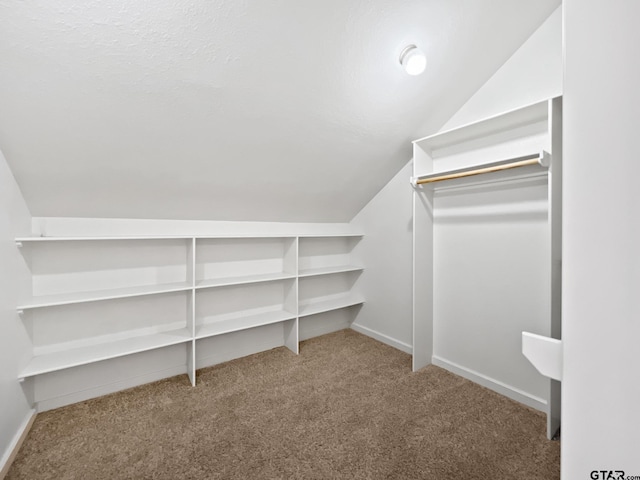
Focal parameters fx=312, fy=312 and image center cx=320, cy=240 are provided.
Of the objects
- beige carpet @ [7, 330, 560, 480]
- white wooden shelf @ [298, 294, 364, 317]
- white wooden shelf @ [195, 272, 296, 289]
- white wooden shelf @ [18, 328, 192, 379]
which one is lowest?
beige carpet @ [7, 330, 560, 480]

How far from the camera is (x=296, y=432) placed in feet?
5.82

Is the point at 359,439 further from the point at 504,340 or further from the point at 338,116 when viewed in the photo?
the point at 338,116

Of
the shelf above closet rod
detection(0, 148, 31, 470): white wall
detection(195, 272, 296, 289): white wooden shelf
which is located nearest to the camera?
detection(0, 148, 31, 470): white wall

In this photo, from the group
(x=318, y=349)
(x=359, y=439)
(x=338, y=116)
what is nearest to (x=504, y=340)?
(x=359, y=439)

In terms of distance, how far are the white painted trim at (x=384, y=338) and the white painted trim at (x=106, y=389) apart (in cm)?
175

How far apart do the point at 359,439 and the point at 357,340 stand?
57.3 inches

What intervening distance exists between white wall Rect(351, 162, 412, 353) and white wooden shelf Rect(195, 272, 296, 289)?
0.91 meters

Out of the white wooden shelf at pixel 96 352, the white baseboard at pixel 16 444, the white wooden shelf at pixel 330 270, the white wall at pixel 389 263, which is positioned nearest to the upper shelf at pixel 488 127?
the white wall at pixel 389 263

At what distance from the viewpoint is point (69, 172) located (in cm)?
181

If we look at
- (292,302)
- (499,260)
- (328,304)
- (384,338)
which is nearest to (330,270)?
(328,304)

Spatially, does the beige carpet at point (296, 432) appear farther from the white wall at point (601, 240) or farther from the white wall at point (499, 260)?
the white wall at point (601, 240)

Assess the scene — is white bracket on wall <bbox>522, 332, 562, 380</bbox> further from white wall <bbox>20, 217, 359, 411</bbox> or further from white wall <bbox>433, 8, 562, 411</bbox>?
white wall <bbox>20, 217, 359, 411</bbox>

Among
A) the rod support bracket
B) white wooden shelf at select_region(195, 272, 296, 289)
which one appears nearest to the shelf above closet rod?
the rod support bracket

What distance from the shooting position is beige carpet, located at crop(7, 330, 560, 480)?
59.7 inches
